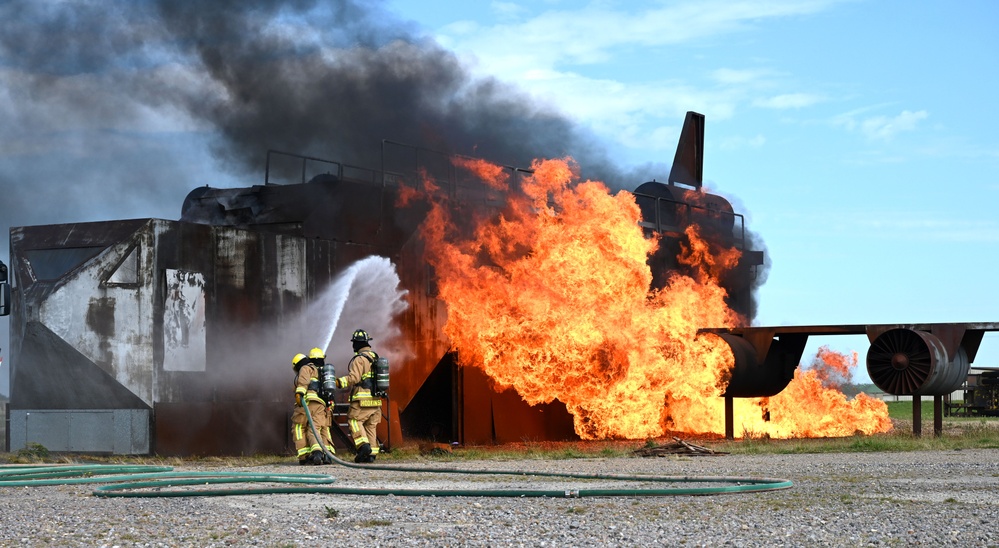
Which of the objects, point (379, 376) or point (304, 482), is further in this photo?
point (379, 376)

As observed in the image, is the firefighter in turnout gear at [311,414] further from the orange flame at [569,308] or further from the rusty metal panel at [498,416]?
the orange flame at [569,308]

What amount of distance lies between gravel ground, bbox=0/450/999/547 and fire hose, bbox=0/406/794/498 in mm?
89

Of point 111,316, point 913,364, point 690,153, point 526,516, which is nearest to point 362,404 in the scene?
point 111,316

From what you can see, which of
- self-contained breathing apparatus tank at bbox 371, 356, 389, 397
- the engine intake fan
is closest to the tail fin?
the engine intake fan

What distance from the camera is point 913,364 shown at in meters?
23.0

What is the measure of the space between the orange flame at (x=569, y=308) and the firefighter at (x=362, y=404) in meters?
4.86

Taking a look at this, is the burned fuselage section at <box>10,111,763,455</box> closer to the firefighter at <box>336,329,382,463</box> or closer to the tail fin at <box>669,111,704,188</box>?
the firefighter at <box>336,329,382,463</box>

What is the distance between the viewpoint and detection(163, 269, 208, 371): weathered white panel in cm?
1897

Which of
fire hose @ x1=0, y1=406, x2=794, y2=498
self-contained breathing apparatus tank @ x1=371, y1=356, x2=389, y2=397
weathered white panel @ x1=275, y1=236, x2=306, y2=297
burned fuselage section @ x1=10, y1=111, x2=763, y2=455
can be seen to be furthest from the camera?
weathered white panel @ x1=275, y1=236, x2=306, y2=297

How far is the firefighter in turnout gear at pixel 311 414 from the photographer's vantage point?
17.4 meters

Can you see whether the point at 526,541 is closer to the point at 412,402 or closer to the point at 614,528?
the point at 614,528

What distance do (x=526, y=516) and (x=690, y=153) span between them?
949 inches

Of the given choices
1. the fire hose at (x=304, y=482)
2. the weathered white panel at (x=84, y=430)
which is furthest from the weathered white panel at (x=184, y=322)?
the fire hose at (x=304, y=482)

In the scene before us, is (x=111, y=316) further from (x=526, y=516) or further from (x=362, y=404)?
(x=526, y=516)
